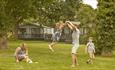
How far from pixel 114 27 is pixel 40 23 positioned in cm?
5486

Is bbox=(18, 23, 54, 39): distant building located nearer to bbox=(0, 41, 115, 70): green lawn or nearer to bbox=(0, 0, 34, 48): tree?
bbox=(0, 0, 34, 48): tree

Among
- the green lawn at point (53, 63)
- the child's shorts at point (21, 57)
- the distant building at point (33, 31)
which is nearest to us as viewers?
the green lawn at point (53, 63)

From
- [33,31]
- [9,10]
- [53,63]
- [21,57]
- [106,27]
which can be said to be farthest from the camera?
[33,31]

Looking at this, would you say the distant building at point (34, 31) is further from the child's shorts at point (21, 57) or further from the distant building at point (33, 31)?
the child's shorts at point (21, 57)

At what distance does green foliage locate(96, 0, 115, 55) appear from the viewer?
1260 inches

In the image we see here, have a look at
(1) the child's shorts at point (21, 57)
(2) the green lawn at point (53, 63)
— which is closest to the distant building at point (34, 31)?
(2) the green lawn at point (53, 63)

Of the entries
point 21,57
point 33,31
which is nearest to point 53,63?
point 21,57

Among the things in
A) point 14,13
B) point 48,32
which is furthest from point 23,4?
point 48,32

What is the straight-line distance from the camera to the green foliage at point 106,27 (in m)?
Answer: 32.0

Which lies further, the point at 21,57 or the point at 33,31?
the point at 33,31

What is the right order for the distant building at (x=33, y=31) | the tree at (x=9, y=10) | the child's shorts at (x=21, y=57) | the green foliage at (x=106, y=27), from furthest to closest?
1. the distant building at (x=33, y=31)
2. the tree at (x=9, y=10)
3. the green foliage at (x=106, y=27)
4. the child's shorts at (x=21, y=57)

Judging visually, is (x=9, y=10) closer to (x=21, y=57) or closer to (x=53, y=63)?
(x=21, y=57)

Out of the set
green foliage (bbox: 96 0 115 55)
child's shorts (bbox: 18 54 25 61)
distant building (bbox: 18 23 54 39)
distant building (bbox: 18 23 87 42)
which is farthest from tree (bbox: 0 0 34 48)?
distant building (bbox: 18 23 54 39)

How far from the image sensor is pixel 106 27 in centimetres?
3228
